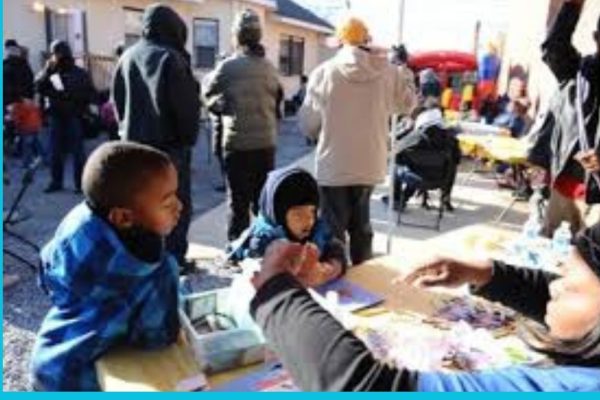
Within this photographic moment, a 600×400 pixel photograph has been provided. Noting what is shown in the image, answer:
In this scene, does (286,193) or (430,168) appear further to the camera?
(430,168)

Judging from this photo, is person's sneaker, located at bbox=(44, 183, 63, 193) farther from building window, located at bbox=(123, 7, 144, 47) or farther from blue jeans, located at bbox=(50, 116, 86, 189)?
building window, located at bbox=(123, 7, 144, 47)

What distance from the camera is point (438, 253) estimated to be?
2.12m

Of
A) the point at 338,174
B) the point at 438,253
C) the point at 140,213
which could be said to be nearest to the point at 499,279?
the point at 438,253

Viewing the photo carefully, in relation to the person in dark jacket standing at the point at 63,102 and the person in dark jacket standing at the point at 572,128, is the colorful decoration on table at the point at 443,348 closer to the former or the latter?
the person in dark jacket standing at the point at 572,128

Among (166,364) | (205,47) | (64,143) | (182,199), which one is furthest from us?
(205,47)

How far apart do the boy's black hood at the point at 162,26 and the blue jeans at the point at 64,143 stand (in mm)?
3598

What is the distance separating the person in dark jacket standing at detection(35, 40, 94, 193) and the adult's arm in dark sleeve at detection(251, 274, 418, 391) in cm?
640

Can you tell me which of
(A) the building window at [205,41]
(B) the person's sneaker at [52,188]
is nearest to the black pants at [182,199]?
(B) the person's sneaker at [52,188]

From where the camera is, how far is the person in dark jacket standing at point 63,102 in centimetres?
718

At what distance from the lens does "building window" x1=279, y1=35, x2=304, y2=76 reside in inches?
866

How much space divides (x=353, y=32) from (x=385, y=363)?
302cm

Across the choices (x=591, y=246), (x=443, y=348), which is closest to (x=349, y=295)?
(x=443, y=348)

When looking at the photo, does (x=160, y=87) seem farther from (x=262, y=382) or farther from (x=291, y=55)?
(x=291, y=55)

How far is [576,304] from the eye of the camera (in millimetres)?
1321
